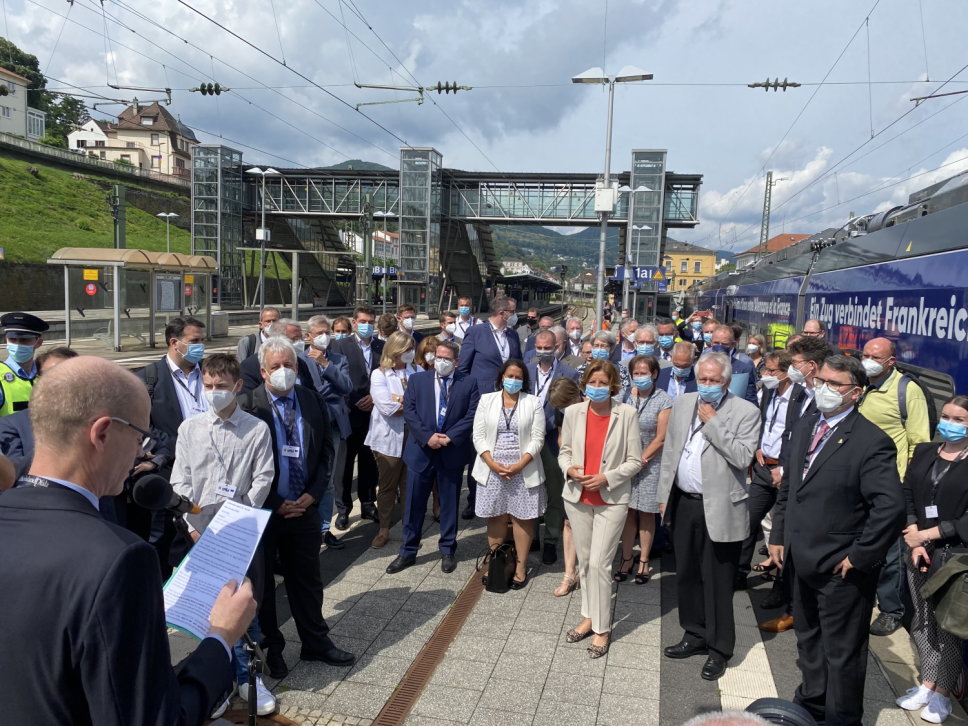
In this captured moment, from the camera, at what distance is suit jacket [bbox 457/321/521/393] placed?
26.2ft

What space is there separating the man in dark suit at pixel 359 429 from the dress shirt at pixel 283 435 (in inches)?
106

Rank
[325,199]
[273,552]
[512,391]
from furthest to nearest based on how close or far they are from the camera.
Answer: [325,199]
[512,391]
[273,552]

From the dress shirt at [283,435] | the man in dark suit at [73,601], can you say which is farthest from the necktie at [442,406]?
the man in dark suit at [73,601]

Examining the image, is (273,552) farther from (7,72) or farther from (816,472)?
(7,72)

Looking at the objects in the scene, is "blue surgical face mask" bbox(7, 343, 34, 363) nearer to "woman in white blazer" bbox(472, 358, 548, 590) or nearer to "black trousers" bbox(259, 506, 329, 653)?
"black trousers" bbox(259, 506, 329, 653)

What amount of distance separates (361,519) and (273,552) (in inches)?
117

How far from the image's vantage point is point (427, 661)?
4504mm

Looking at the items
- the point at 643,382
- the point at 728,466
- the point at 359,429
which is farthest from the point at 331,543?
the point at 728,466

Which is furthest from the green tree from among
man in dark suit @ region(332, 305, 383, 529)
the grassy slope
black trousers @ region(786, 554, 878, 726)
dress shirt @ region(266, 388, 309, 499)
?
black trousers @ region(786, 554, 878, 726)

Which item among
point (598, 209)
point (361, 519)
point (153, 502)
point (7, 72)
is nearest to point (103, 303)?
point (598, 209)

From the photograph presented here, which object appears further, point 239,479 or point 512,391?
point 512,391

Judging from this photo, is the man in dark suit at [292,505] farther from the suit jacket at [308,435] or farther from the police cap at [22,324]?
the police cap at [22,324]

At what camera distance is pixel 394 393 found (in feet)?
22.1

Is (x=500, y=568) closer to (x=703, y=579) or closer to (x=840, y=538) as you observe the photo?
(x=703, y=579)
